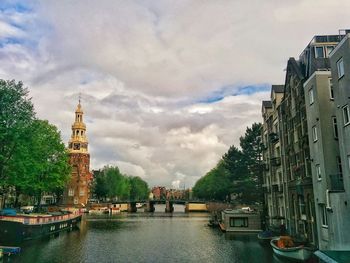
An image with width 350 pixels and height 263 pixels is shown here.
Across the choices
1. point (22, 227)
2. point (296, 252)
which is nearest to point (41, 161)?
point (22, 227)

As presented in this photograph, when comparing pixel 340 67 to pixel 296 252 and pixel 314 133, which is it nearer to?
pixel 314 133

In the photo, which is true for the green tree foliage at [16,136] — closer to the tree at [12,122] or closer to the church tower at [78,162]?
the tree at [12,122]

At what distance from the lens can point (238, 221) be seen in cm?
6556

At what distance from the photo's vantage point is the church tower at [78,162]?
147 meters

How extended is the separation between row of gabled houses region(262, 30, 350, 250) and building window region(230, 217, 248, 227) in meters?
10.3

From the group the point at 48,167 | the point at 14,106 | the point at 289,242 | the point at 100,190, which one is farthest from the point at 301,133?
the point at 100,190

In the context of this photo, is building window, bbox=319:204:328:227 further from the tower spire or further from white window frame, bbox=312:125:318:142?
the tower spire

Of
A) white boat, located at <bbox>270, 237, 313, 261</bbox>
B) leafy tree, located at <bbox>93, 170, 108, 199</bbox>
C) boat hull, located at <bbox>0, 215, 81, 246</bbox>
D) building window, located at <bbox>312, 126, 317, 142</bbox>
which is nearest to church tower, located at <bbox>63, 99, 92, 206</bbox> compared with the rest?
leafy tree, located at <bbox>93, 170, 108, 199</bbox>

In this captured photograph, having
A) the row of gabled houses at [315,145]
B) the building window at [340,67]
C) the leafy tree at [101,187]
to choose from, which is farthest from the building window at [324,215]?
the leafy tree at [101,187]

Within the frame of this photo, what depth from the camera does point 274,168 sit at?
56688 millimetres

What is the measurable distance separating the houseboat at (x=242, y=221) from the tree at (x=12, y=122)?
3904cm

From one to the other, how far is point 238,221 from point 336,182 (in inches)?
1466

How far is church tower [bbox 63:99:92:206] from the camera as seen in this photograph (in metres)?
147

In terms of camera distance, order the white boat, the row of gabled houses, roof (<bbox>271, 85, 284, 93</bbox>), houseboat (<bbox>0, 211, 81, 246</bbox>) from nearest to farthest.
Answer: the row of gabled houses → the white boat → houseboat (<bbox>0, 211, 81, 246</bbox>) → roof (<bbox>271, 85, 284, 93</bbox>)
